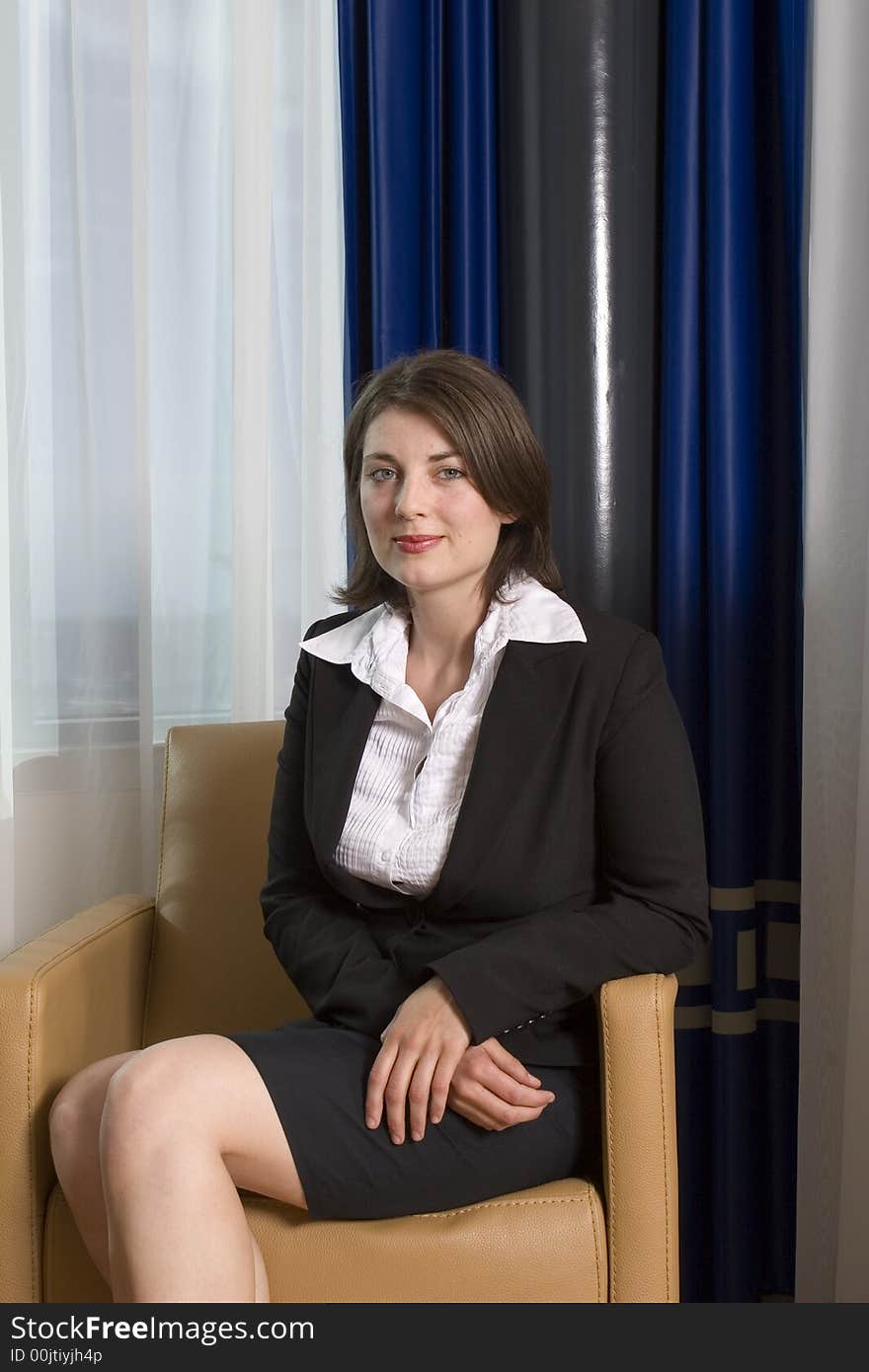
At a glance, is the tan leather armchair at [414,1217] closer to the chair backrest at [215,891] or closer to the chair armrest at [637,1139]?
the chair armrest at [637,1139]

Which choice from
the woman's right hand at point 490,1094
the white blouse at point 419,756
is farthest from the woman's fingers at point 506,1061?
the white blouse at point 419,756

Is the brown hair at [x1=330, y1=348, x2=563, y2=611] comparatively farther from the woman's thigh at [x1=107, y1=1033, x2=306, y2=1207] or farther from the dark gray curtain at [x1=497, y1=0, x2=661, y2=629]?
the woman's thigh at [x1=107, y1=1033, x2=306, y2=1207]

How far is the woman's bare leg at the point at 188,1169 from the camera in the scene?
3.92ft

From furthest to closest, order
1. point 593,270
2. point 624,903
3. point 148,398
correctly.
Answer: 1. point 148,398
2. point 593,270
3. point 624,903

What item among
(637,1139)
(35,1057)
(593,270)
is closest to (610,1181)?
(637,1139)

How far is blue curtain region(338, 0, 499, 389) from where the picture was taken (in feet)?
7.13

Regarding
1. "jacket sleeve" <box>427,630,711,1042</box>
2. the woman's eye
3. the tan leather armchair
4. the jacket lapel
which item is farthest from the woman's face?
the tan leather armchair

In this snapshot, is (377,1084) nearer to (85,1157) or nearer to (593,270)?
(85,1157)

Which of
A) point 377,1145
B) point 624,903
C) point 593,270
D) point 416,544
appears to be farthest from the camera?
point 593,270

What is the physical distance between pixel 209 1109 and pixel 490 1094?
0.96ft

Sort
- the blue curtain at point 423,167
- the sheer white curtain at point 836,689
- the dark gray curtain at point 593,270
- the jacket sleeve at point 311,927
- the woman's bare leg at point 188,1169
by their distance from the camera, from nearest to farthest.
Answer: the woman's bare leg at point 188,1169 → the jacket sleeve at point 311,927 → the sheer white curtain at point 836,689 → the dark gray curtain at point 593,270 → the blue curtain at point 423,167

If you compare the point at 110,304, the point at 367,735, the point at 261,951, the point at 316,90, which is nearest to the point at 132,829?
the point at 261,951

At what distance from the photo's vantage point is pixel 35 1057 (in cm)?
143

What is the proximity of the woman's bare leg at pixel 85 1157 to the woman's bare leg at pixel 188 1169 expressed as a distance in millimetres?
72
